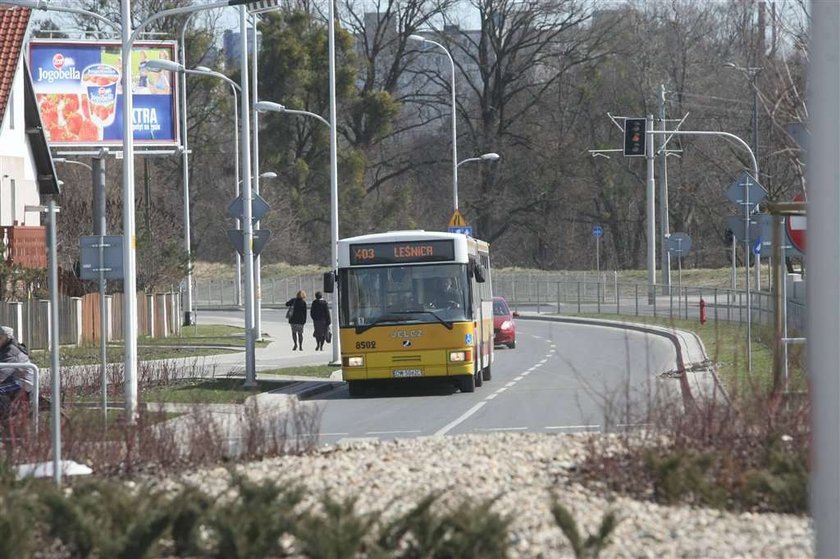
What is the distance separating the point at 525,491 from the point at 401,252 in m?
16.8

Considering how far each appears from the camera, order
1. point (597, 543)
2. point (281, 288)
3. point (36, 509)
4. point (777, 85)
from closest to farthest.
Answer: point (597, 543)
point (36, 509)
point (777, 85)
point (281, 288)

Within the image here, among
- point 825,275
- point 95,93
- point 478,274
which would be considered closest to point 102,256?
point 478,274

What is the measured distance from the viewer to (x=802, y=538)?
878 centimetres

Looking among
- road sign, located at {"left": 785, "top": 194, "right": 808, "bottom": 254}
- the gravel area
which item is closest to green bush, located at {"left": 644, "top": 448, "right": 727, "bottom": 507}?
the gravel area

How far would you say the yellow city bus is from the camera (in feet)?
86.5

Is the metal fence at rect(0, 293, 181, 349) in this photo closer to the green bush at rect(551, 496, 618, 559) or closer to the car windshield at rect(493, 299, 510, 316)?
the car windshield at rect(493, 299, 510, 316)

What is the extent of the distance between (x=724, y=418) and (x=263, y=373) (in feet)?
71.7

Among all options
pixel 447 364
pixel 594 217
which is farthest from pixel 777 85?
pixel 594 217

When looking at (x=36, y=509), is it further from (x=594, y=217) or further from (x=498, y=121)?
(x=594, y=217)

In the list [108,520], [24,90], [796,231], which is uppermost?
[24,90]

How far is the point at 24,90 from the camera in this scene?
47750mm

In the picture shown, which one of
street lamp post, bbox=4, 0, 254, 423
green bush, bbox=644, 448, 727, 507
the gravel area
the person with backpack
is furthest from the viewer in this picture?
street lamp post, bbox=4, 0, 254, 423

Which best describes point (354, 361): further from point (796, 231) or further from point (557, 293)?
point (557, 293)

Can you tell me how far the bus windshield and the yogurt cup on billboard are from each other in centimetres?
2594
